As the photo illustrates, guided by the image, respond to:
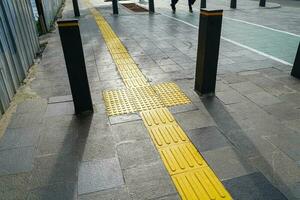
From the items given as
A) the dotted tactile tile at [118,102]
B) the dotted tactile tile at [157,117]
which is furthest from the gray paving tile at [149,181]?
the dotted tactile tile at [118,102]

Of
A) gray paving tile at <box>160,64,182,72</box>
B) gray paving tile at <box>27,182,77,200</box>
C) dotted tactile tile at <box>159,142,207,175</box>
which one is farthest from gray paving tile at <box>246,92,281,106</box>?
gray paving tile at <box>27,182,77,200</box>

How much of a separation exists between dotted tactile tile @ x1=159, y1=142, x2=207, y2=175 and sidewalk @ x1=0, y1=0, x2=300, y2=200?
0.07 meters

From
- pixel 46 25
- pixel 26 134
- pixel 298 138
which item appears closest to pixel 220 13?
pixel 298 138

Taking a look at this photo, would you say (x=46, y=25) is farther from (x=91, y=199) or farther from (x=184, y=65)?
(x=91, y=199)

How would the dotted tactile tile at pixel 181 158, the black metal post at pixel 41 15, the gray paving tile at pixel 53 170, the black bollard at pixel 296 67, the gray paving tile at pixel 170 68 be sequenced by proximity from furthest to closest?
the black metal post at pixel 41 15, the gray paving tile at pixel 170 68, the black bollard at pixel 296 67, the dotted tactile tile at pixel 181 158, the gray paving tile at pixel 53 170

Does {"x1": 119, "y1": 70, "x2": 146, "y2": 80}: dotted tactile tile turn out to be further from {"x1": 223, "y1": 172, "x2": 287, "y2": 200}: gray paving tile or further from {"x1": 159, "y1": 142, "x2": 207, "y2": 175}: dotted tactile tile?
{"x1": 223, "y1": 172, "x2": 287, "y2": 200}: gray paving tile

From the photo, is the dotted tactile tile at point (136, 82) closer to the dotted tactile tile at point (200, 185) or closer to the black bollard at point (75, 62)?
the black bollard at point (75, 62)

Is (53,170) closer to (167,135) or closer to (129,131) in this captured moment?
(129,131)

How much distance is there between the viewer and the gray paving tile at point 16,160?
2.86 meters

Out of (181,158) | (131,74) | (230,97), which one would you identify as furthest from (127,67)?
(181,158)

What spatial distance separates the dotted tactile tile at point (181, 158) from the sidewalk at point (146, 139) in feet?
0.24

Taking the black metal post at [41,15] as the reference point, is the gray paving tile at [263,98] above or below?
below

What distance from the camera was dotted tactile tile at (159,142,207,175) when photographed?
9.14ft

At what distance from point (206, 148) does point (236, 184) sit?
2.01 ft
